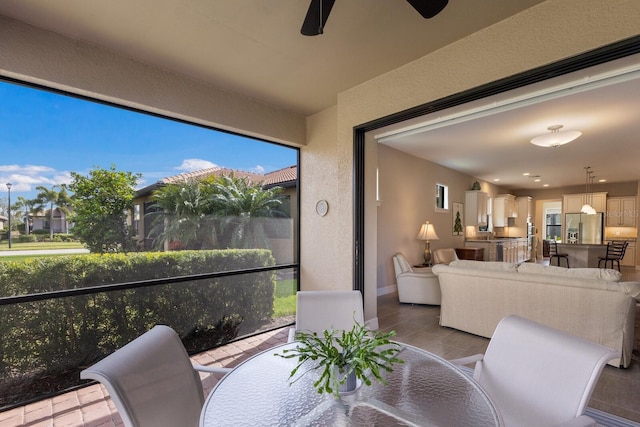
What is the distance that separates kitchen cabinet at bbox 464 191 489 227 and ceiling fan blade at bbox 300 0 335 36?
7.32 m

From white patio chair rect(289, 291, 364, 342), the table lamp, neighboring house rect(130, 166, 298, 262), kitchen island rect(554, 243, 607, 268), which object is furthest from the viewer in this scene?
kitchen island rect(554, 243, 607, 268)

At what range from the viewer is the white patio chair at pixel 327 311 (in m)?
2.08

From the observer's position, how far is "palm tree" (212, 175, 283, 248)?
3549 mm

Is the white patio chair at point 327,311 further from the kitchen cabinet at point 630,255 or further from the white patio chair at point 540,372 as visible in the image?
the kitchen cabinet at point 630,255

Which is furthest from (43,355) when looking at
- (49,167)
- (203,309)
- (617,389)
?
(617,389)

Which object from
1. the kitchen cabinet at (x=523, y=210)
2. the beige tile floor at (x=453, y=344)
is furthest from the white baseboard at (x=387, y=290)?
the kitchen cabinet at (x=523, y=210)

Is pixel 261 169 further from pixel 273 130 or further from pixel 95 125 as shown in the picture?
pixel 95 125

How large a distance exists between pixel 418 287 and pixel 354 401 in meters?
3.82

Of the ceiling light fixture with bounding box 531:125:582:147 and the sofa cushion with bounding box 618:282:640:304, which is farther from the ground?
the ceiling light fixture with bounding box 531:125:582:147

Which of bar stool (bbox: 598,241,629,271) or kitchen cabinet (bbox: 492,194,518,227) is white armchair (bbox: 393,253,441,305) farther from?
kitchen cabinet (bbox: 492,194,518,227)

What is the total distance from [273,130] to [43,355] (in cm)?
309

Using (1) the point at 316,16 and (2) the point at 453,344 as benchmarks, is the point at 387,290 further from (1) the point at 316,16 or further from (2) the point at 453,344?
(1) the point at 316,16

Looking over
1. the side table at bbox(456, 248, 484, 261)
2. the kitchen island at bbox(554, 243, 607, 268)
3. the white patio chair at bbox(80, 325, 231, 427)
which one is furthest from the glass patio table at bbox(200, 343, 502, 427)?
the kitchen island at bbox(554, 243, 607, 268)

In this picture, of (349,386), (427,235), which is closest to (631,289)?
(349,386)
